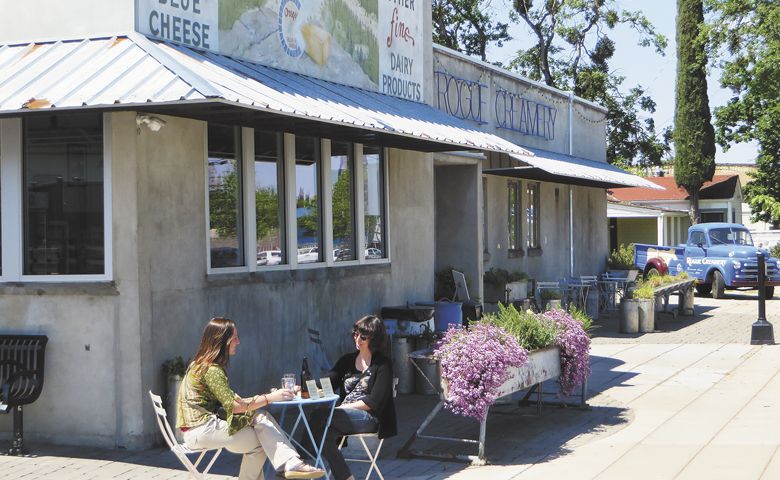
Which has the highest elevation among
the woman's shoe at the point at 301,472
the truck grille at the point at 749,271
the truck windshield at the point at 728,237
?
the truck windshield at the point at 728,237

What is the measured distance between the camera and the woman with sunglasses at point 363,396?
23.1 ft

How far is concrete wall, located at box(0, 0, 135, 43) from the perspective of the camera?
8.86m

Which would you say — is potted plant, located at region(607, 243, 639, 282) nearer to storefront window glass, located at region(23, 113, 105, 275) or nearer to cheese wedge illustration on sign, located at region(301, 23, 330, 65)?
cheese wedge illustration on sign, located at region(301, 23, 330, 65)

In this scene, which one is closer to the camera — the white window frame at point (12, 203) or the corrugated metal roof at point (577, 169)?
the white window frame at point (12, 203)

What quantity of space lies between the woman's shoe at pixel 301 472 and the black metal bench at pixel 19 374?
322cm

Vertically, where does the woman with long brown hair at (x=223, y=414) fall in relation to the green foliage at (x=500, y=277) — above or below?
below

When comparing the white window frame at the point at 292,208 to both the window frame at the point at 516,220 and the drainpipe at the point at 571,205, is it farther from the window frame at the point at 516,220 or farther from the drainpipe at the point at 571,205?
the drainpipe at the point at 571,205

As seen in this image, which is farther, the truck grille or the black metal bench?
the truck grille

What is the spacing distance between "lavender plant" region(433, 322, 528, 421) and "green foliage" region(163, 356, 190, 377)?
2.30 m

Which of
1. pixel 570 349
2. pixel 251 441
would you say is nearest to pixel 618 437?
pixel 570 349

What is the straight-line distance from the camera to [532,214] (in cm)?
2102

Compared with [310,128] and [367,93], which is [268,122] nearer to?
[310,128]

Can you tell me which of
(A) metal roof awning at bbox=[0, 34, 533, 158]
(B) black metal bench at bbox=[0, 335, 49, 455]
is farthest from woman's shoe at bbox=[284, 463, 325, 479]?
(B) black metal bench at bbox=[0, 335, 49, 455]

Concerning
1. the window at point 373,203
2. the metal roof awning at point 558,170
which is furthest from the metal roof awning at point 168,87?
the metal roof awning at point 558,170
